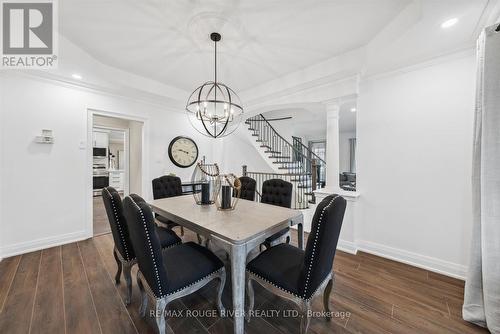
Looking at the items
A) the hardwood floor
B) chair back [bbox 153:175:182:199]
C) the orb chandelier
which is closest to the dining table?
the hardwood floor

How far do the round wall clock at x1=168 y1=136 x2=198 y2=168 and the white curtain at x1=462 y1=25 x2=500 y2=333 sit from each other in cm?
452

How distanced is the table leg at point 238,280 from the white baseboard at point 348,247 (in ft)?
6.89

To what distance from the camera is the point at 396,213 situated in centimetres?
269

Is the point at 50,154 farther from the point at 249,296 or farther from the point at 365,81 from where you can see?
the point at 365,81

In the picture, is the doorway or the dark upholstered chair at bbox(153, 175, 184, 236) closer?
the dark upholstered chair at bbox(153, 175, 184, 236)

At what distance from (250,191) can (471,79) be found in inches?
117

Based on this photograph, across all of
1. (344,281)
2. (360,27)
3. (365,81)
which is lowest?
(344,281)

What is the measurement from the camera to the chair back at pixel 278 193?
2.74 metres

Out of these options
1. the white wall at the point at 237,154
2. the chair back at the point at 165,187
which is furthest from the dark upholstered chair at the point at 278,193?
the white wall at the point at 237,154

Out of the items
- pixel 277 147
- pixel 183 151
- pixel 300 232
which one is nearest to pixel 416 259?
pixel 300 232

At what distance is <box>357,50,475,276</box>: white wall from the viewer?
7.49 ft

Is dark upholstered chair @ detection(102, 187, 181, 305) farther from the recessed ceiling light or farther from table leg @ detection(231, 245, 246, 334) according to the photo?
the recessed ceiling light

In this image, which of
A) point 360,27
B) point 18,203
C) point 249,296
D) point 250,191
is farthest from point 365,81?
point 18,203

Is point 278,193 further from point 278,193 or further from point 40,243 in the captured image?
point 40,243
